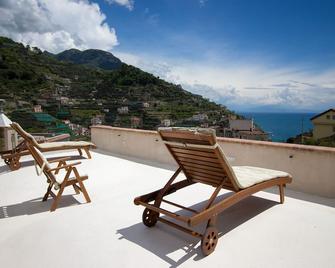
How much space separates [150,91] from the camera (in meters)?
15.0

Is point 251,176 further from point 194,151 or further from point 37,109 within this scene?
point 37,109

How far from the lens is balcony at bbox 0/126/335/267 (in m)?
2.41

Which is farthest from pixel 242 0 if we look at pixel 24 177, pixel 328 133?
pixel 328 133

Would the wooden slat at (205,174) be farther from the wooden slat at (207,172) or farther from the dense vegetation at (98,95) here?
the dense vegetation at (98,95)

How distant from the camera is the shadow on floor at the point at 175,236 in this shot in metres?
2.48

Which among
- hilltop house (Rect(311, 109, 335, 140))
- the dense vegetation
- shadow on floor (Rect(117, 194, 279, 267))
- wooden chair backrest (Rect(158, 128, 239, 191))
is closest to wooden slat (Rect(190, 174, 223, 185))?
wooden chair backrest (Rect(158, 128, 239, 191))

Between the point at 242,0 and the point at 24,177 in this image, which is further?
the point at 242,0

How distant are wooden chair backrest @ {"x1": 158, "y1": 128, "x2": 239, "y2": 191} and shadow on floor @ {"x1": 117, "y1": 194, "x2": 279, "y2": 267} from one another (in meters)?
0.48

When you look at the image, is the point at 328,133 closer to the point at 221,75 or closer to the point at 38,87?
the point at 221,75

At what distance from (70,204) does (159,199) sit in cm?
146

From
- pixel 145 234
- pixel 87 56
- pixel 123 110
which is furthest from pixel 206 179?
pixel 87 56

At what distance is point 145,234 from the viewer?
2.85 m

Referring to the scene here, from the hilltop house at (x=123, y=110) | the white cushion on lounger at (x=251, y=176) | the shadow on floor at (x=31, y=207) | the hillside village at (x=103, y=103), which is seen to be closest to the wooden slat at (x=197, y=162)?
the white cushion on lounger at (x=251, y=176)

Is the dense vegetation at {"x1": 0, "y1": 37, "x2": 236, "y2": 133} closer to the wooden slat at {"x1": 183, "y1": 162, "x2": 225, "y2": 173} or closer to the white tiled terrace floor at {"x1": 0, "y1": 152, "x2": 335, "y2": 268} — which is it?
the white tiled terrace floor at {"x1": 0, "y1": 152, "x2": 335, "y2": 268}
